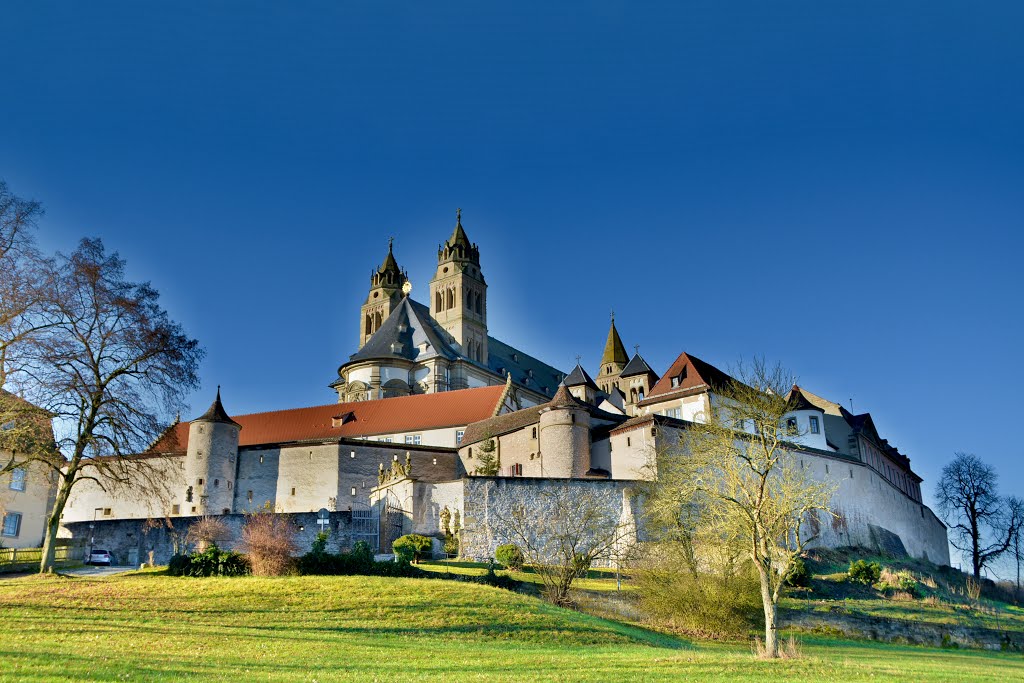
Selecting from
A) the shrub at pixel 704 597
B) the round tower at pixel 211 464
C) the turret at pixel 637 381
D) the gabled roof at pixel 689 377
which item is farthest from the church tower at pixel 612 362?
the shrub at pixel 704 597

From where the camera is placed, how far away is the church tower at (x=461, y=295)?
346ft

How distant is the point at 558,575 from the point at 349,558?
308 inches

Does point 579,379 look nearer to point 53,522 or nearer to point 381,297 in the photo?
point 381,297

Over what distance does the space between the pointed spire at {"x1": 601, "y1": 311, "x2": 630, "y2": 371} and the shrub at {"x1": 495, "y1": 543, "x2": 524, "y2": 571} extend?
87.4 meters

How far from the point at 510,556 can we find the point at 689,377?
26.9 m

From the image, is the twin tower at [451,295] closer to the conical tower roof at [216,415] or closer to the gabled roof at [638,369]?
the gabled roof at [638,369]

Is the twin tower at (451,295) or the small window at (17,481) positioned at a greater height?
the twin tower at (451,295)

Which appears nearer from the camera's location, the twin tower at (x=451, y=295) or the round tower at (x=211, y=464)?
the round tower at (x=211, y=464)

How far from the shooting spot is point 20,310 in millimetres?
29672

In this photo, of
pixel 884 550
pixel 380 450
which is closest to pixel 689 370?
pixel 884 550

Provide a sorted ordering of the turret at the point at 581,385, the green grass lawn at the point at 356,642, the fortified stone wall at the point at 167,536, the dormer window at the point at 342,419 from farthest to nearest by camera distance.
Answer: the turret at the point at 581,385
the dormer window at the point at 342,419
the fortified stone wall at the point at 167,536
the green grass lawn at the point at 356,642

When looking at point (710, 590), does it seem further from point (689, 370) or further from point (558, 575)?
point (689, 370)

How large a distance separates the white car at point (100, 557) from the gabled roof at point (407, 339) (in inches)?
1865

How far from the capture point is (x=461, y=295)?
10962cm
